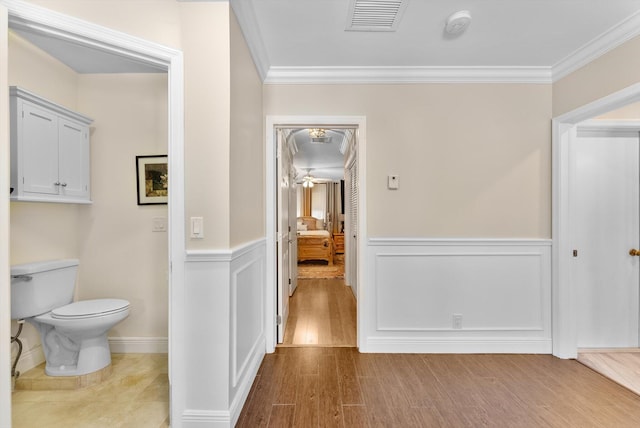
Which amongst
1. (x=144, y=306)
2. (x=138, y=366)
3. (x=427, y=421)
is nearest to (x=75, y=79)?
(x=144, y=306)

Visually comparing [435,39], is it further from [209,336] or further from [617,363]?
[617,363]

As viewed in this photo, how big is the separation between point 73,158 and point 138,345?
5.31 ft

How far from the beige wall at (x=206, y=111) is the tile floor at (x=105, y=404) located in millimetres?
1121

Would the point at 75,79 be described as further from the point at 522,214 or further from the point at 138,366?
the point at 522,214

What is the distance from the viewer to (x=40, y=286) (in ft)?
7.11

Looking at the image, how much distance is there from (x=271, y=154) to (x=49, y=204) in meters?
1.75

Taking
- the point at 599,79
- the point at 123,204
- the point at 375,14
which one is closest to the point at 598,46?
the point at 599,79

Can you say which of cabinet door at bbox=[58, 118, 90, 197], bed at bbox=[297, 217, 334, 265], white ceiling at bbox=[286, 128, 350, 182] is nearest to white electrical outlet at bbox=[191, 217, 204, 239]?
cabinet door at bbox=[58, 118, 90, 197]

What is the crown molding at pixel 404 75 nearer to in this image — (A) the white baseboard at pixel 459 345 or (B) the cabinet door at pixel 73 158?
(B) the cabinet door at pixel 73 158

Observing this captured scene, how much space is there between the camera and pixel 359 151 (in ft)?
8.78

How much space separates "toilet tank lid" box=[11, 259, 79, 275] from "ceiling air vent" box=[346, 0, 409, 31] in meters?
2.71

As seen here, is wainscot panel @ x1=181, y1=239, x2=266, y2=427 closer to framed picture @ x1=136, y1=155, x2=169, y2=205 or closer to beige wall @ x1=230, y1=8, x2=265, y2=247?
beige wall @ x1=230, y1=8, x2=265, y2=247

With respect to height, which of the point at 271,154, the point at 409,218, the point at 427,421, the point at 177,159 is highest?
the point at 271,154

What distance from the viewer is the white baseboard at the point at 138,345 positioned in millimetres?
2619
